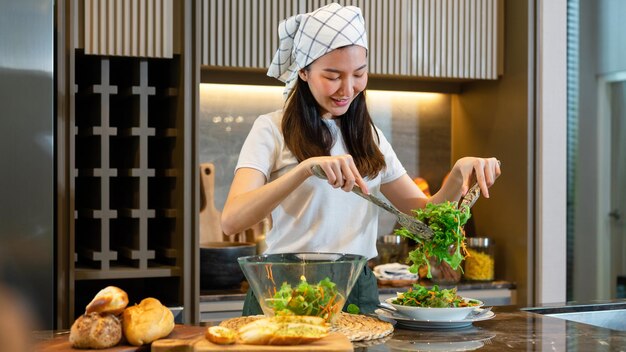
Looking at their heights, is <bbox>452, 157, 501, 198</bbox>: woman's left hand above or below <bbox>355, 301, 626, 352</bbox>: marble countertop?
above

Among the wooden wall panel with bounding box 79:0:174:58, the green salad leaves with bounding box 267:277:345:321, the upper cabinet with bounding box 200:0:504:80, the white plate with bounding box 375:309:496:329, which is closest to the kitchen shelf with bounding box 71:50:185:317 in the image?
the wooden wall panel with bounding box 79:0:174:58

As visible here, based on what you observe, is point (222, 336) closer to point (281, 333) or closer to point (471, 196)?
point (281, 333)

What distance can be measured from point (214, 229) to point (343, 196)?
145 centimetres

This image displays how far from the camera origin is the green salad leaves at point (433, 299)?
4.99 feet

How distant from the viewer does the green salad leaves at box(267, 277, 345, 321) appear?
129cm

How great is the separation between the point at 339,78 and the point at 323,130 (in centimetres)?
15

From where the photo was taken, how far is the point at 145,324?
1.20m

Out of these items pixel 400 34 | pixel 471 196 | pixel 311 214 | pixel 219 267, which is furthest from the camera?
pixel 400 34

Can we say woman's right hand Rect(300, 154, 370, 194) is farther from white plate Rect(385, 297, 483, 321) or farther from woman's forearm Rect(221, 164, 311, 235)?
white plate Rect(385, 297, 483, 321)

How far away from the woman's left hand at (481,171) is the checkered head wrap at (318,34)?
416mm

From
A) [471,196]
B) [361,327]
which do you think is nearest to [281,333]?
[361,327]

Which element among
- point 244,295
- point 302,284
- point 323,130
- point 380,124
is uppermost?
point 380,124

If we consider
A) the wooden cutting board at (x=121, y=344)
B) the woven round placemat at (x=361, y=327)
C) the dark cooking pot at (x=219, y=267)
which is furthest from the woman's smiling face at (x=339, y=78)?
the dark cooking pot at (x=219, y=267)

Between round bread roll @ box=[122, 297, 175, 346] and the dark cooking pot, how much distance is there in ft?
5.58
